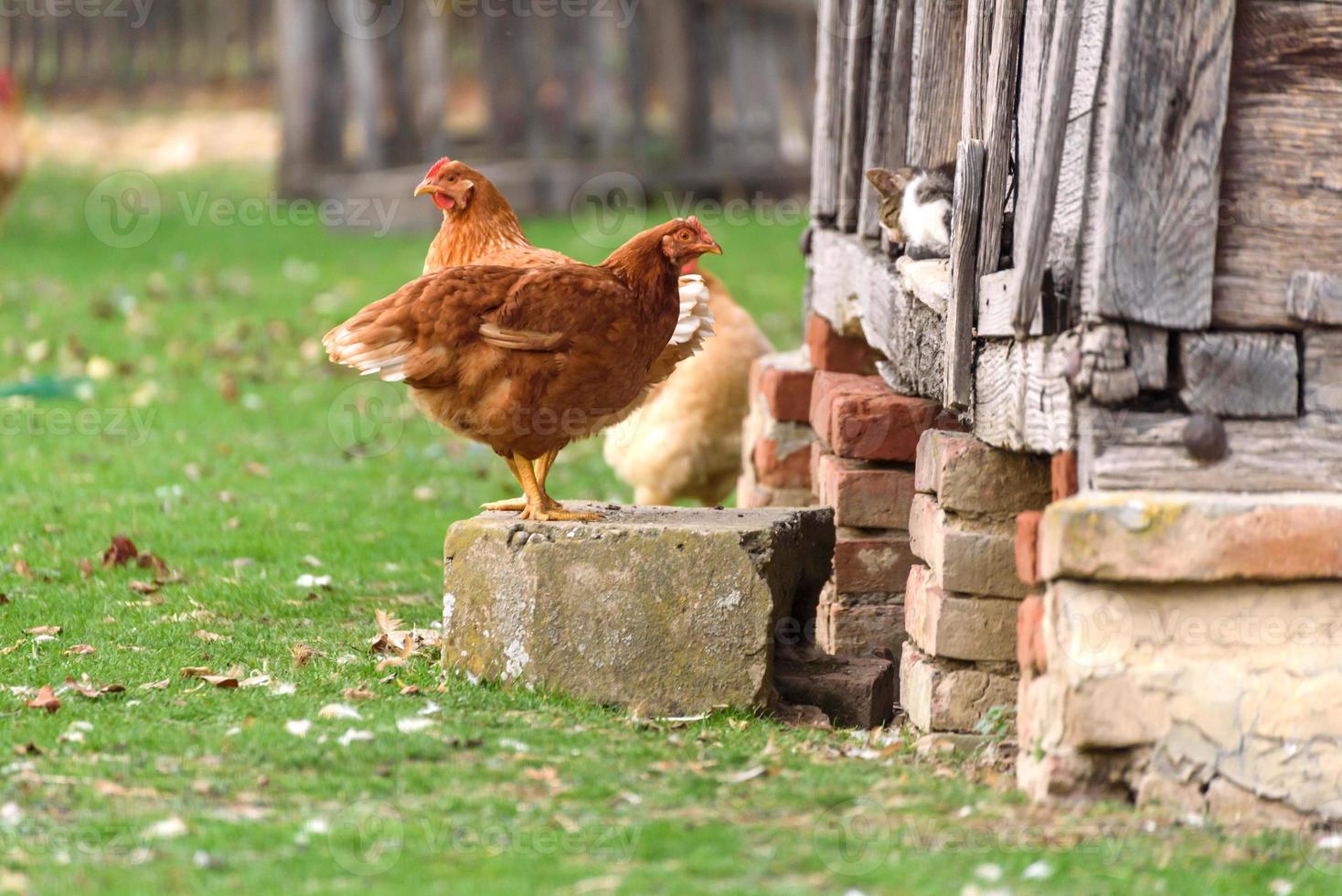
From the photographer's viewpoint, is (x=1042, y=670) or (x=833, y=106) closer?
(x=1042, y=670)

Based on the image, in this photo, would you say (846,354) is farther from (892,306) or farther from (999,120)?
(999,120)

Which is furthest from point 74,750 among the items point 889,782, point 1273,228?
point 1273,228

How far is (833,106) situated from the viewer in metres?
6.82

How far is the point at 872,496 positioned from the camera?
5547mm

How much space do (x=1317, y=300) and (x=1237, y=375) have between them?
0.81 ft

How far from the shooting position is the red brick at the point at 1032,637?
150 inches

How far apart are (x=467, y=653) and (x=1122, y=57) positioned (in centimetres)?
248

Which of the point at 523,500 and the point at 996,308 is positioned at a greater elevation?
the point at 996,308

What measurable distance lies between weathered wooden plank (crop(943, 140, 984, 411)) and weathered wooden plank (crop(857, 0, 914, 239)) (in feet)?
→ 4.91

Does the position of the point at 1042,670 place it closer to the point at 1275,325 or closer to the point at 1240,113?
the point at 1275,325

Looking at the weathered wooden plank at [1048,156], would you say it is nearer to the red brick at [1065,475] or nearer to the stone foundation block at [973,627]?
the red brick at [1065,475]

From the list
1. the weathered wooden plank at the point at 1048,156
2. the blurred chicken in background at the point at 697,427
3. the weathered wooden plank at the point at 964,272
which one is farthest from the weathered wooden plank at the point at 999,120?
the blurred chicken in background at the point at 697,427

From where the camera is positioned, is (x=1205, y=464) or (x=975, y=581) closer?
(x=1205, y=464)

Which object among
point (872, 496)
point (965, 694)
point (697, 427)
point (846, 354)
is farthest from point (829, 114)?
point (965, 694)
